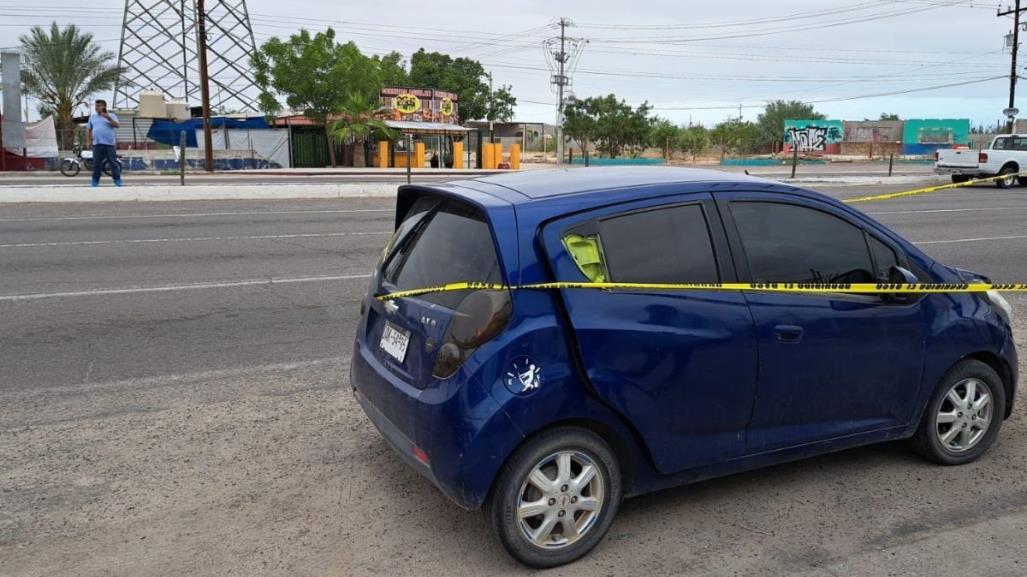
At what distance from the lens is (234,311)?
7.83m

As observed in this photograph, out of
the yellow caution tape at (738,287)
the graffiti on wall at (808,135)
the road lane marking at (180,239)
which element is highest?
the graffiti on wall at (808,135)

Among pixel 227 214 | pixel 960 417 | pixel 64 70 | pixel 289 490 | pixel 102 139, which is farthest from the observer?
pixel 64 70

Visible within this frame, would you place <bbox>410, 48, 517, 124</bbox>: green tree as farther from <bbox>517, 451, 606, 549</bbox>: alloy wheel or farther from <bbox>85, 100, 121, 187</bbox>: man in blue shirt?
<bbox>517, 451, 606, 549</bbox>: alloy wheel

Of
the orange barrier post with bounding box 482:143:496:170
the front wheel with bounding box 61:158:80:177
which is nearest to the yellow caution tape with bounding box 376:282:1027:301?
the front wheel with bounding box 61:158:80:177

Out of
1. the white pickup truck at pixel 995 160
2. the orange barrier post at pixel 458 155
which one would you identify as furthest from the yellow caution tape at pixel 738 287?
the orange barrier post at pixel 458 155

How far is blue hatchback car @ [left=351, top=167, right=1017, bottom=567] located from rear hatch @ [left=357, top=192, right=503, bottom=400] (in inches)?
0.4

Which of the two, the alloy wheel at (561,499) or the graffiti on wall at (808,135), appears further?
the graffiti on wall at (808,135)

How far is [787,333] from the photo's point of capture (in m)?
3.81

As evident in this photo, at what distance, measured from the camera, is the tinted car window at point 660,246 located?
360 centimetres

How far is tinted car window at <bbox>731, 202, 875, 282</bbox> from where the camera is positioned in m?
3.88

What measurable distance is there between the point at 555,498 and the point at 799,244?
168 cm

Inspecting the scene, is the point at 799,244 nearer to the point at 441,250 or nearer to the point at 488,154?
the point at 441,250

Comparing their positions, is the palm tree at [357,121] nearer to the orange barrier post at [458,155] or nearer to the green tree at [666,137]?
the orange barrier post at [458,155]

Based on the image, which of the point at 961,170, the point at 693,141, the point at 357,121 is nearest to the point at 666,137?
the point at 693,141
